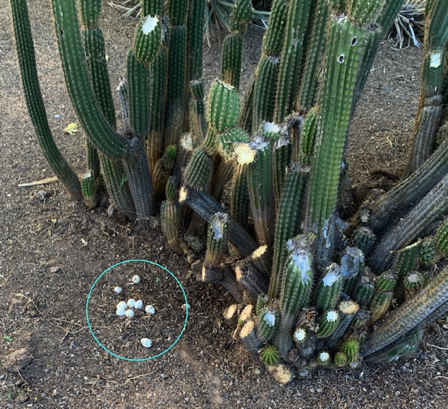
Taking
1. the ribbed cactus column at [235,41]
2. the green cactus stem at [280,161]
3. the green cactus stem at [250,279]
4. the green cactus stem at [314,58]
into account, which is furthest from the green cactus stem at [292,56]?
the green cactus stem at [250,279]

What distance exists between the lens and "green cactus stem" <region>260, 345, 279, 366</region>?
241 cm

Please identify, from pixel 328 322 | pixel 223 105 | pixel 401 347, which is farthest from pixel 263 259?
pixel 223 105

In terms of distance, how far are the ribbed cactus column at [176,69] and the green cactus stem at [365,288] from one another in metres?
1.38

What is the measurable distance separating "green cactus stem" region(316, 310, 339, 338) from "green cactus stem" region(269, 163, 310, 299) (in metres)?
0.24

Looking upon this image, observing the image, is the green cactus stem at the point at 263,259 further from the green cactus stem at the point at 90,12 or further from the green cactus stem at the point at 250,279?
the green cactus stem at the point at 90,12

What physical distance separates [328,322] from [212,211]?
2.50 ft

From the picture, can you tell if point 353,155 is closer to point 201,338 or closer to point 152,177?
point 152,177

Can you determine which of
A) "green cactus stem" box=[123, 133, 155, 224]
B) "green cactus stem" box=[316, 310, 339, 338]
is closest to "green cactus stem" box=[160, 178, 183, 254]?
"green cactus stem" box=[123, 133, 155, 224]

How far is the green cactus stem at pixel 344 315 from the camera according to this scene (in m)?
2.29

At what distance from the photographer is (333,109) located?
1.84 m

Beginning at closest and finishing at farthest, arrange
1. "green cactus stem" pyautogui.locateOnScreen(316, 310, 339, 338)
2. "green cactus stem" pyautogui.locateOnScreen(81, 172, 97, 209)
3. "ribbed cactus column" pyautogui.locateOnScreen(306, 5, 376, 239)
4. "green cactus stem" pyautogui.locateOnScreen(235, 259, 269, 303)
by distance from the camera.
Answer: "ribbed cactus column" pyautogui.locateOnScreen(306, 5, 376, 239) < "green cactus stem" pyautogui.locateOnScreen(316, 310, 339, 338) < "green cactus stem" pyautogui.locateOnScreen(235, 259, 269, 303) < "green cactus stem" pyautogui.locateOnScreen(81, 172, 97, 209)

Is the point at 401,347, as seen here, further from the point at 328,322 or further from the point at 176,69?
the point at 176,69

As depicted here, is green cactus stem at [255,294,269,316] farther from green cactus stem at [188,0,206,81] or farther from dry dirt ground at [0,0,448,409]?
green cactus stem at [188,0,206,81]

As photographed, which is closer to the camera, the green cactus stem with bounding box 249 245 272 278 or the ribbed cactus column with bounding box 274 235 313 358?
the ribbed cactus column with bounding box 274 235 313 358
